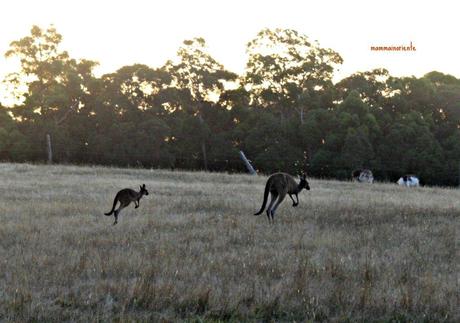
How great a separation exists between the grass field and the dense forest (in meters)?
24.9

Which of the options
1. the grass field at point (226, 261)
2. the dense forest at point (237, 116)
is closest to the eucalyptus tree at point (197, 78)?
the dense forest at point (237, 116)

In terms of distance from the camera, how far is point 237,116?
50.9 meters

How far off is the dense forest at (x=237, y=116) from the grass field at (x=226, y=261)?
24.9 metres

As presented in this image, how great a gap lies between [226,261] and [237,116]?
137 feet

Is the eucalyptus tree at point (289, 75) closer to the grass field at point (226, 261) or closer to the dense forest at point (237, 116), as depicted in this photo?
the dense forest at point (237, 116)

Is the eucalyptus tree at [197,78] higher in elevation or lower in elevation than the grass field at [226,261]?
higher

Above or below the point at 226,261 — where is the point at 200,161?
above

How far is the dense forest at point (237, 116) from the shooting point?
42594 millimetres

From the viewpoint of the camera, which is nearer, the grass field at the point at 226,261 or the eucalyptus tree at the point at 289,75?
the grass field at the point at 226,261

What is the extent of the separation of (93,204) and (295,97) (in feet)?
121

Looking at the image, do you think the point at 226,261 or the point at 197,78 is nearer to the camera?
the point at 226,261

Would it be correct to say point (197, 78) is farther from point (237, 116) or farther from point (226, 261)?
point (226, 261)

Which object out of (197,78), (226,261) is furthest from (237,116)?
(226,261)

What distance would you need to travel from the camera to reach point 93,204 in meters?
16.8
